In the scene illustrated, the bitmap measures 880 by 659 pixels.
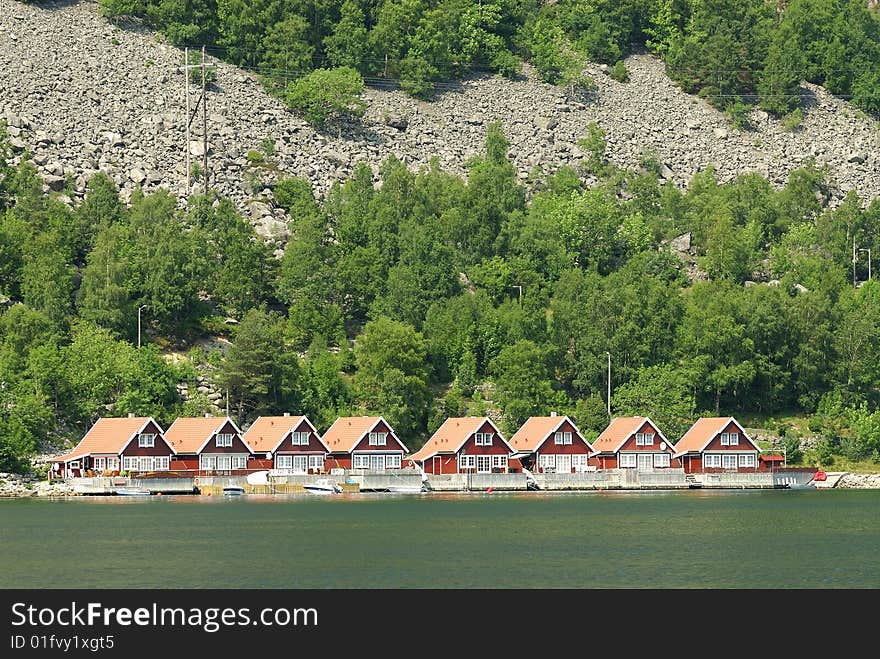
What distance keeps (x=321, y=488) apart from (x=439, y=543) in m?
46.8

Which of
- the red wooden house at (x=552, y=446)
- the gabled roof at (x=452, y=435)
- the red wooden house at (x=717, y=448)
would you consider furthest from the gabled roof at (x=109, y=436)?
the red wooden house at (x=717, y=448)

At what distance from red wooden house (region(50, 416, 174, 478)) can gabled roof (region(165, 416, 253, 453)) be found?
1.39 metres

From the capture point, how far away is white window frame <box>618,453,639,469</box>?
137 meters

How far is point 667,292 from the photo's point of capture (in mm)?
152875

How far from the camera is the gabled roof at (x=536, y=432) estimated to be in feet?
444

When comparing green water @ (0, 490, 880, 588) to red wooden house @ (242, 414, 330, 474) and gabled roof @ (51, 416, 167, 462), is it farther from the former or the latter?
red wooden house @ (242, 414, 330, 474)

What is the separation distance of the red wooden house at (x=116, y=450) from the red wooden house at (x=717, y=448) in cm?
4152

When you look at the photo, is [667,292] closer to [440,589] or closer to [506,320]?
[506,320]

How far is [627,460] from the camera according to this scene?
450 feet

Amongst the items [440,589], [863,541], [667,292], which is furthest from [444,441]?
[440,589]

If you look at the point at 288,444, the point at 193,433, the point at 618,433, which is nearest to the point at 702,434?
the point at 618,433

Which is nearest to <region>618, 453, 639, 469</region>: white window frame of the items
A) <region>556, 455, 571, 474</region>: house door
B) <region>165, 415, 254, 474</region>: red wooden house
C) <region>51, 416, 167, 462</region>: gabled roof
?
<region>556, 455, 571, 474</region>: house door
